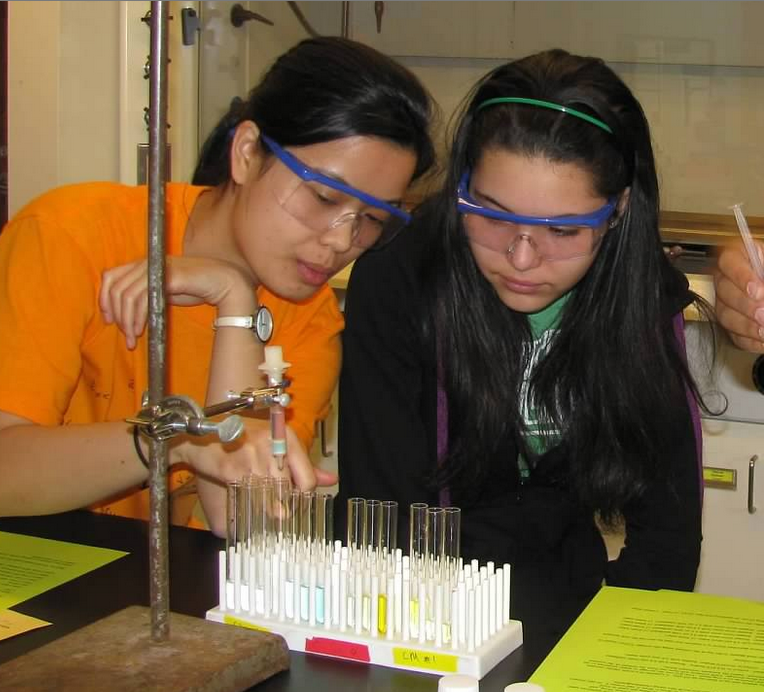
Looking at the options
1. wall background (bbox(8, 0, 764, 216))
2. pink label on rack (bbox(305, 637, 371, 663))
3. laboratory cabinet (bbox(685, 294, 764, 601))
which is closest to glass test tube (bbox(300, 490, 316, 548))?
pink label on rack (bbox(305, 637, 371, 663))

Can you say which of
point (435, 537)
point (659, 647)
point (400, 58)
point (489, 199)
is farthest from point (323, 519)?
point (400, 58)

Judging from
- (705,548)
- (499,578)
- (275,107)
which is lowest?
(705,548)

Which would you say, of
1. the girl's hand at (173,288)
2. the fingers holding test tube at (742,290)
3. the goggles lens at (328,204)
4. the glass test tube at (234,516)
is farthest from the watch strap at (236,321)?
the fingers holding test tube at (742,290)

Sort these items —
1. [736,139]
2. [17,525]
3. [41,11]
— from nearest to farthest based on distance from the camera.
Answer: [17,525] → [41,11] → [736,139]

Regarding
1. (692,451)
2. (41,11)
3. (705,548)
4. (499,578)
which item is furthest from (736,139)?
(499,578)

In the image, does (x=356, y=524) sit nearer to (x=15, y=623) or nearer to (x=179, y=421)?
(x=179, y=421)

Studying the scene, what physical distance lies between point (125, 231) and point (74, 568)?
0.58 m

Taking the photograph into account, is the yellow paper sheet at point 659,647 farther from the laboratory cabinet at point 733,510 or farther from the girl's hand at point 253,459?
the laboratory cabinet at point 733,510

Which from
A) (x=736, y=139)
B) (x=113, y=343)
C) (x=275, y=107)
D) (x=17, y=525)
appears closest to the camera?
(x=17, y=525)

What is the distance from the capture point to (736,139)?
2.98 m

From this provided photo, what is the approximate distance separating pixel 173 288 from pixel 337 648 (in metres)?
0.67

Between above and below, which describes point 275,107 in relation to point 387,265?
above

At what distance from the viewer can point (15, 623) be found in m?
1.09

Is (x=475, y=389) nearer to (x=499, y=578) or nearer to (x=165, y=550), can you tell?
(x=499, y=578)
